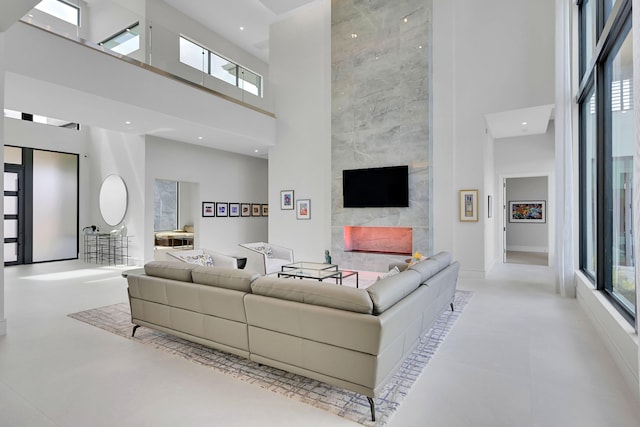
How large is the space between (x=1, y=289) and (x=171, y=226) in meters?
8.60

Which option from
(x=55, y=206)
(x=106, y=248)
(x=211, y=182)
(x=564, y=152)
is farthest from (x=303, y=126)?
(x=55, y=206)

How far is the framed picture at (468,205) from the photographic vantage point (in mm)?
6684

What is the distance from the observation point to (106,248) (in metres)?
9.05

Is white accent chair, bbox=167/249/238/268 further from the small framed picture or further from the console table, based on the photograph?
the small framed picture

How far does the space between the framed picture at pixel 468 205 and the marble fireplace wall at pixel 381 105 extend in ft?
2.05

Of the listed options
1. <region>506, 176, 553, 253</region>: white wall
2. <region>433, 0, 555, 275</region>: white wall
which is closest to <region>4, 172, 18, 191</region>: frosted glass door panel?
<region>433, 0, 555, 275</region>: white wall

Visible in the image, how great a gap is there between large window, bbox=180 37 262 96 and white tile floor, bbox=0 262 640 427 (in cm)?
542

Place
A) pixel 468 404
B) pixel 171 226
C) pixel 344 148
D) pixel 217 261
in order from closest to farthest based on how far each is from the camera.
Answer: pixel 468 404
pixel 217 261
pixel 344 148
pixel 171 226

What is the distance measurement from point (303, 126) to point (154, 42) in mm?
3593

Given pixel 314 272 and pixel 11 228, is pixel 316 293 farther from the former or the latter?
pixel 11 228

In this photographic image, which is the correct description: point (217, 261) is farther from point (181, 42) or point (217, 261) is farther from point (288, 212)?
point (181, 42)

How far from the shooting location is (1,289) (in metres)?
3.62

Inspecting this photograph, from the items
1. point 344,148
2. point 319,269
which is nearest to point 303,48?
point 344,148

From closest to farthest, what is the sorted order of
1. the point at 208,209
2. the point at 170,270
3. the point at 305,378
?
the point at 305,378
the point at 170,270
the point at 208,209
